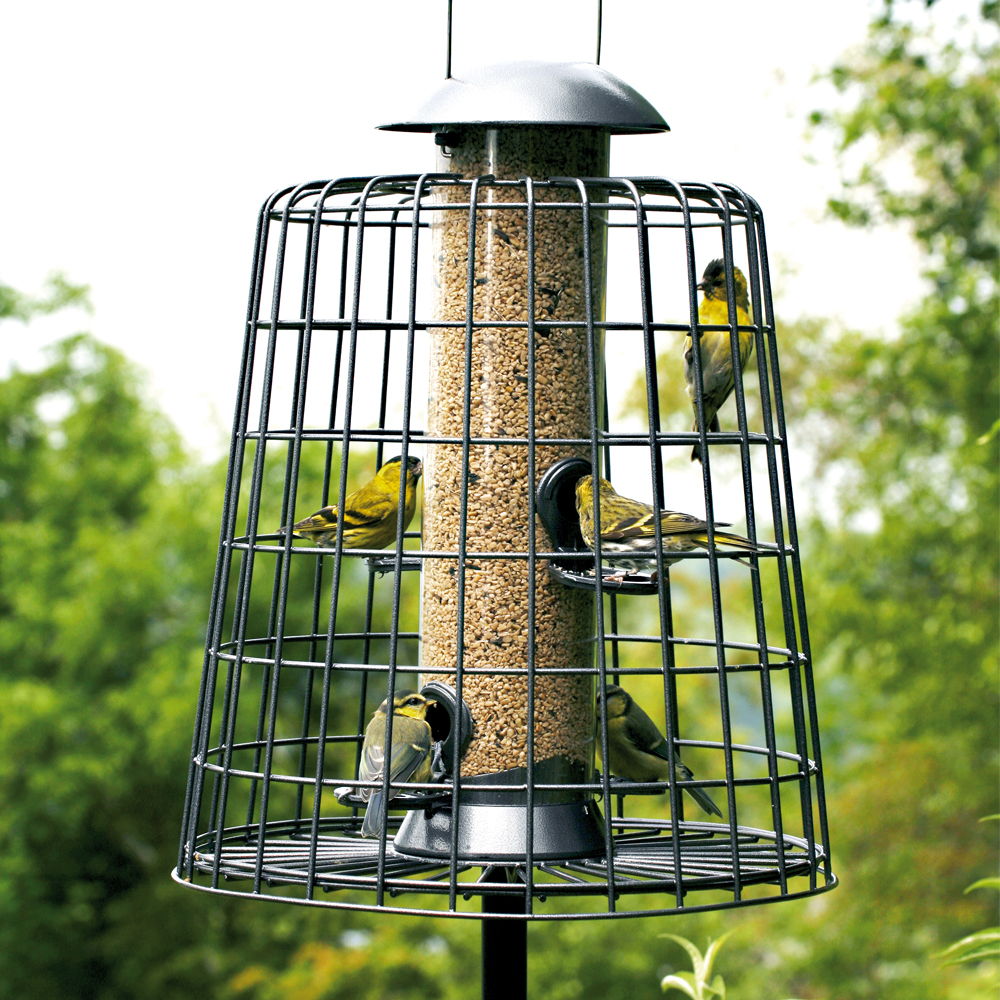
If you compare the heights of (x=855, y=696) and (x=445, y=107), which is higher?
(x=855, y=696)

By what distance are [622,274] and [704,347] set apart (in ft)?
14.7

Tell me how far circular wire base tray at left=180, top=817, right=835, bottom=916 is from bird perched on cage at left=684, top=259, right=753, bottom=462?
3.41 feet

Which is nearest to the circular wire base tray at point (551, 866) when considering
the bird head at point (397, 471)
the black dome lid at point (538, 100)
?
the bird head at point (397, 471)

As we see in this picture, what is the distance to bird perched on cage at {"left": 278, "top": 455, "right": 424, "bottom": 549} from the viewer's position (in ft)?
12.2

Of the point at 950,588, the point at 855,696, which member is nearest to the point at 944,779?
the point at 855,696

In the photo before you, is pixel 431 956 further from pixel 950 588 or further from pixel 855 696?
pixel 950 588

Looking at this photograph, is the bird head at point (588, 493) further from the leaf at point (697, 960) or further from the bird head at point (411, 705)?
the leaf at point (697, 960)

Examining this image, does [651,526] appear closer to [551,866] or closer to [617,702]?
[617,702]

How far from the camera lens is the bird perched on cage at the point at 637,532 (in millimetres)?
3375

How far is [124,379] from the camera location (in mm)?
30469

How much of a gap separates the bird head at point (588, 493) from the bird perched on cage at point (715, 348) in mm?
313

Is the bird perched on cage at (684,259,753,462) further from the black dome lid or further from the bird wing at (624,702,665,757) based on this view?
the bird wing at (624,702,665,757)

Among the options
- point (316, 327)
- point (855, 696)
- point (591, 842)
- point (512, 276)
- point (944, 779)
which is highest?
point (855, 696)

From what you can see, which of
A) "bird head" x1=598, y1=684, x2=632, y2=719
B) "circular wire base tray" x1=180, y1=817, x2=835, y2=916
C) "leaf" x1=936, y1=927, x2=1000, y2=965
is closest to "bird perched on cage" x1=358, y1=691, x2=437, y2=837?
"circular wire base tray" x1=180, y1=817, x2=835, y2=916
